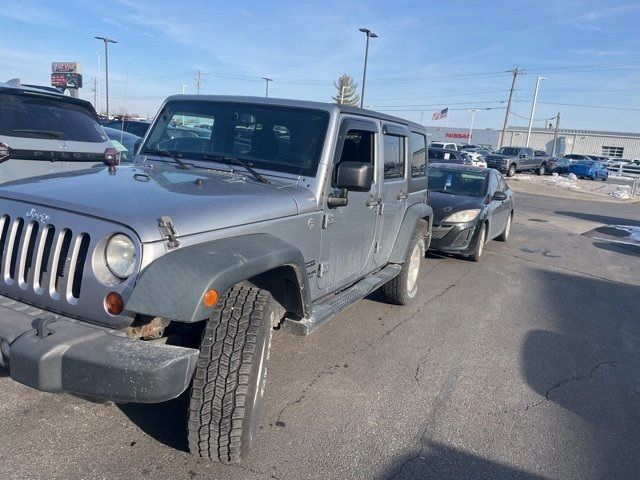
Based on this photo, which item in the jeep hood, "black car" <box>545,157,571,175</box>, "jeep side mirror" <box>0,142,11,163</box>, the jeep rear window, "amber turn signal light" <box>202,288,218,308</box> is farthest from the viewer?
"black car" <box>545,157,571,175</box>

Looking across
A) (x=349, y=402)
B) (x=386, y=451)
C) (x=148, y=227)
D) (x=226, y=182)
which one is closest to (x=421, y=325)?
(x=349, y=402)

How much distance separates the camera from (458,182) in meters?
9.50

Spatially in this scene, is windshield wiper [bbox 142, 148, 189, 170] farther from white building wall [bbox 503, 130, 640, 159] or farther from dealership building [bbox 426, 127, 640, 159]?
white building wall [bbox 503, 130, 640, 159]

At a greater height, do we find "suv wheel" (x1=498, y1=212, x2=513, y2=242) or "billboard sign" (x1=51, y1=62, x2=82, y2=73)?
"billboard sign" (x1=51, y1=62, x2=82, y2=73)

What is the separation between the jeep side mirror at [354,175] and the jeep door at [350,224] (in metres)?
0.13

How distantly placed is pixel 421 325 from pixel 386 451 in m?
2.43

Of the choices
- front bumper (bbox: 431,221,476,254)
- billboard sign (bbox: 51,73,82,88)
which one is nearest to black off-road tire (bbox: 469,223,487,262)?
front bumper (bbox: 431,221,476,254)

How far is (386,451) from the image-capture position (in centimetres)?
319

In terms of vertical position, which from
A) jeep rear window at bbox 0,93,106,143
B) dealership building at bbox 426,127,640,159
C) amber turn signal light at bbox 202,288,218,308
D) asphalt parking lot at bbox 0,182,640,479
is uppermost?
dealership building at bbox 426,127,640,159

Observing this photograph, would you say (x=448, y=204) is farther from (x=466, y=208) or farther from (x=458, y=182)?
(x=458, y=182)

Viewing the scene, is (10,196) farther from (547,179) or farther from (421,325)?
(547,179)

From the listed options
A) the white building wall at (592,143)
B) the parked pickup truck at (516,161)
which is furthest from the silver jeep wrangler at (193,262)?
the white building wall at (592,143)

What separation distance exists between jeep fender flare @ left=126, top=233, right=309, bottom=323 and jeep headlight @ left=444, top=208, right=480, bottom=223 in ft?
18.9

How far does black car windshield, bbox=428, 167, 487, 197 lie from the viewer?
9.27 m
